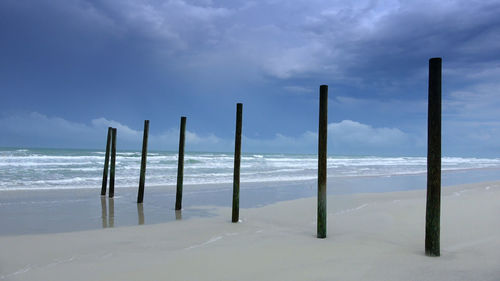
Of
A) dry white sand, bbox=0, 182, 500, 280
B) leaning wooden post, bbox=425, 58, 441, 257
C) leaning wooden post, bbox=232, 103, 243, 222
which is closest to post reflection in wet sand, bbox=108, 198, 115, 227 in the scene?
dry white sand, bbox=0, 182, 500, 280

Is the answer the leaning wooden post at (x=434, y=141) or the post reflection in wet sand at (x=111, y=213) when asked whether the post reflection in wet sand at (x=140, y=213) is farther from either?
the leaning wooden post at (x=434, y=141)

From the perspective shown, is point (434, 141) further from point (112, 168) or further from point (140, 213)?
point (112, 168)

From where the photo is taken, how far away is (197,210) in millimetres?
11594

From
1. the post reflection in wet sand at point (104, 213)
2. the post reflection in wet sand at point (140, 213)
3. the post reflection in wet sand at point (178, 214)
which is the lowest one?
the post reflection in wet sand at point (104, 213)

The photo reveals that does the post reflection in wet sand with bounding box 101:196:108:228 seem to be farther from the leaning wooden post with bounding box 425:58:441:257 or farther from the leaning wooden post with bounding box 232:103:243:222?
the leaning wooden post with bounding box 425:58:441:257

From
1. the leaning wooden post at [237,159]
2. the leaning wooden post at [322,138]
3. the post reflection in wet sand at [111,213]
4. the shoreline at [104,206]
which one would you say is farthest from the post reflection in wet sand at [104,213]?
the leaning wooden post at [322,138]

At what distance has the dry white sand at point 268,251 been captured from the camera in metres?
5.02

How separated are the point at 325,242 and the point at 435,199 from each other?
2134 millimetres

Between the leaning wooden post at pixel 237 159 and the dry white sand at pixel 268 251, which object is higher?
the leaning wooden post at pixel 237 159

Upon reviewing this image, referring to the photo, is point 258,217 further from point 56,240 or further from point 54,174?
point 54,174

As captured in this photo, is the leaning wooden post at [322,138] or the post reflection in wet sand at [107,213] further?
the post reflection in wet sand at [107,213]

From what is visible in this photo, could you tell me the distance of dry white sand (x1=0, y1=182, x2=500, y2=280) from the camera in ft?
16.5

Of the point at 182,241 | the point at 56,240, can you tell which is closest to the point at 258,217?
the point at 182,241

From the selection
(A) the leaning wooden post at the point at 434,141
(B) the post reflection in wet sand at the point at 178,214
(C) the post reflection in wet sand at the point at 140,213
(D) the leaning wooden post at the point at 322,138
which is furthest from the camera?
(B) the post reflection in wet sand at the point at 178,214
